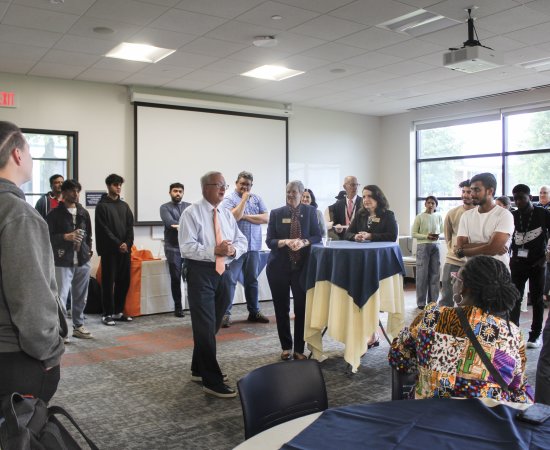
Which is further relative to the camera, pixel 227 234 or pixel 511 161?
pixel 511 161

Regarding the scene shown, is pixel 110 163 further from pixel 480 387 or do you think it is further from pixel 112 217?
pixel 480 387

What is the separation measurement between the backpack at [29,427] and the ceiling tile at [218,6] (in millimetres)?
4226

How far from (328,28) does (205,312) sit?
341 centimetres

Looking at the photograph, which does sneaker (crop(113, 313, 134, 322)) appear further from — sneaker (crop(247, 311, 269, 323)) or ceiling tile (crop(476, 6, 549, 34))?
ceiling tile (crop(476, 6, 549, 34))

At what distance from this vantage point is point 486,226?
4.27 meters

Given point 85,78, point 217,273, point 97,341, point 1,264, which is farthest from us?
point 85,78

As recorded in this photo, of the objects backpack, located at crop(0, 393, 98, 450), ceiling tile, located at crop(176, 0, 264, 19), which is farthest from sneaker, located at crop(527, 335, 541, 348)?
backpack, located at crop(0, 393, 98, 450)

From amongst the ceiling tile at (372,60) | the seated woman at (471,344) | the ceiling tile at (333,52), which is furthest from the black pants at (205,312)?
the ceiling tile at (372,60)

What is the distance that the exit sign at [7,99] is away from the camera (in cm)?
723

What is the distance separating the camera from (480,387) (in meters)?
1.85

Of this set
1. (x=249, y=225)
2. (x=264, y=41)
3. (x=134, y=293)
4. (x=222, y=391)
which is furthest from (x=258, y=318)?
(x=264, y=41)

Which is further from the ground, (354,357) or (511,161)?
(511,161)

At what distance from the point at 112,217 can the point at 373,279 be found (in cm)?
358

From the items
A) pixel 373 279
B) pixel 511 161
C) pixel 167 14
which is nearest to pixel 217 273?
pixel 373 279
